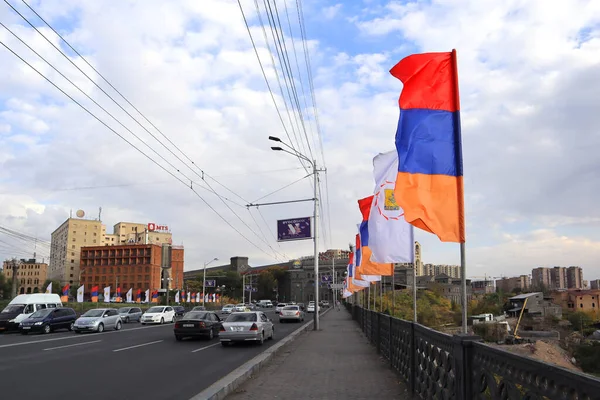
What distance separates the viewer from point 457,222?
22.4 ft

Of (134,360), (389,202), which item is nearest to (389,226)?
(389,202)

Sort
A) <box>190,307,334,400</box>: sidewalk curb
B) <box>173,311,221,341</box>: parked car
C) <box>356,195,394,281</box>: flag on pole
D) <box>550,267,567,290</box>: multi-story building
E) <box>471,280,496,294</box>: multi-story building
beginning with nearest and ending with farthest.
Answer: <box>190,307,334,400</box>: sidewalk curb → <box>356,195,394,281</box>: flag on pole → <box>173,311,221,341</box>: parked car → <box>550,267,567,290</box>: multi-story building → <box>471,280,496,294</box>: multi-story building

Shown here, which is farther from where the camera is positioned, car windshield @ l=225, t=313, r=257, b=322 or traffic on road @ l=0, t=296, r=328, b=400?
car windshield @ l=225, t=313, r=257, b=322

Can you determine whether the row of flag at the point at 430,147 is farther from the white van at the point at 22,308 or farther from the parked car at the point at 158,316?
the parked car at the point at 158,316

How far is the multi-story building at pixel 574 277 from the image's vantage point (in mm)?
116875

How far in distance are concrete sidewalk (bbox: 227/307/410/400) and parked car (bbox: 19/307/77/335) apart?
18.5 meters

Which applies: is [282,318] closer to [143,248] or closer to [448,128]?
[448,128]

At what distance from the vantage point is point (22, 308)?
31.2 meters

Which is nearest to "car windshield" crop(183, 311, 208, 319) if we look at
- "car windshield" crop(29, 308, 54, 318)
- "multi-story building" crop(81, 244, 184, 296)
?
"car windshield" crop(29, 308, 54, 318)

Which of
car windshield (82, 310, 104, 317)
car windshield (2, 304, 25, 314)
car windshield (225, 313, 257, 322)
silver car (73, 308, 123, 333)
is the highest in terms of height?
car windshield (225, 313, 257, 322)

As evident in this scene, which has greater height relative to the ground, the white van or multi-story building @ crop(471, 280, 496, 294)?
the white van

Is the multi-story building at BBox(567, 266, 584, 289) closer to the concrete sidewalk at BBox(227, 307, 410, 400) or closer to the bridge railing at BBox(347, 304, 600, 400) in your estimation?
the concrete sidewalk at BBox(227, 307, 410, 400)

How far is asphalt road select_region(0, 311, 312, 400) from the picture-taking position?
9766mm

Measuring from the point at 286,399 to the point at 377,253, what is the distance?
20.8 ft
